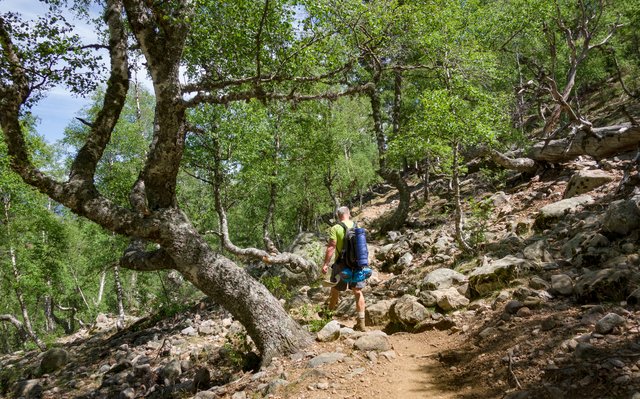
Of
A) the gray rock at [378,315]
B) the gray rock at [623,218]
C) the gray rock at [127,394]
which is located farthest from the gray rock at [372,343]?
the gray rock at [623,218]

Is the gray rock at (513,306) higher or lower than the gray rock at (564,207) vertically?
lower

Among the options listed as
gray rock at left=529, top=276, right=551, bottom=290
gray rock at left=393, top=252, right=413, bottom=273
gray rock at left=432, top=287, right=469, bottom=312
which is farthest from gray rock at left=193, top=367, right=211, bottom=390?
gray rock at left=393, top=252, right=413, bottom=273

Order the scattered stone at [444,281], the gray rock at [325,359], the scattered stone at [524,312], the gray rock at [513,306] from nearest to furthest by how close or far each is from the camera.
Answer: the gray rock at [325,359] < the scattered stone at [524,312] < the gray rock at [513,306] < the scattered stone at [444,281]

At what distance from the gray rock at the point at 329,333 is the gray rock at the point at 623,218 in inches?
246

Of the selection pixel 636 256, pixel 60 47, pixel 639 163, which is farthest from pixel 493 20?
pixel 60 47

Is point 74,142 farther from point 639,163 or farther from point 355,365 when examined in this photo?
point 639,163

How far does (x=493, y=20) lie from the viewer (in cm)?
2203

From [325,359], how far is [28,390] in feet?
35.4

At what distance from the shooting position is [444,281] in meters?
9.30

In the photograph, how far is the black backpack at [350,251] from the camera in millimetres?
7996

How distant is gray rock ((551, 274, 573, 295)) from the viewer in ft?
21.3

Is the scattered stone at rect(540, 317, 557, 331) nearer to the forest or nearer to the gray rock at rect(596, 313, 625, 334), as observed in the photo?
the gray rock at rect(596, 313, 625, 334)

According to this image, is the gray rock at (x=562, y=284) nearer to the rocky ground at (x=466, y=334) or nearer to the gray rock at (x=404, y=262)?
the rocky ground at (x=466, y=334)

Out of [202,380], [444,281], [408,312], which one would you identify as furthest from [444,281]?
[202,380]
